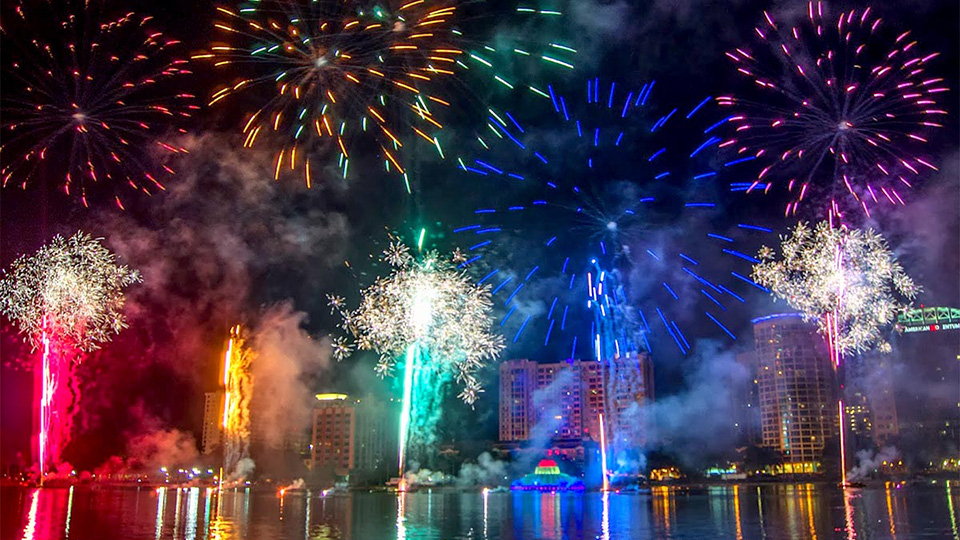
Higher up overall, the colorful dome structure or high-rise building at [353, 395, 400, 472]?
high-rise building at [353, 395, 400, 472]

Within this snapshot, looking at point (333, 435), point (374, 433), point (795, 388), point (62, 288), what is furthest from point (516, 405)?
point (62, 288)

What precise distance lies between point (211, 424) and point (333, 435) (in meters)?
18.3

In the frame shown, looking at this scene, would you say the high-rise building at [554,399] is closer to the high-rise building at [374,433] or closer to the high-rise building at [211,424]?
the high-rise building at [374,433]

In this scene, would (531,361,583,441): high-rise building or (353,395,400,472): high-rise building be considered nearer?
(353,395,400,472): high-rise building

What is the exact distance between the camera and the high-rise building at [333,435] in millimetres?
112938

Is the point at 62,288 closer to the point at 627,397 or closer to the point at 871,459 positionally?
the point at 627,397

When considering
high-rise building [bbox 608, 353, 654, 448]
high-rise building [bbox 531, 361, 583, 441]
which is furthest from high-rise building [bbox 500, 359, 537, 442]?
high-rise building [bbox 608, 353, 654, 448]

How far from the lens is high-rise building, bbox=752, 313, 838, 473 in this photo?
121438mm

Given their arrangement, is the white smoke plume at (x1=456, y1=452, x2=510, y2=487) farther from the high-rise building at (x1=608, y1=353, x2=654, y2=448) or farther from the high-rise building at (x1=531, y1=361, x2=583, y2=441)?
the high-rise building at (x1=608, y1=353, x2=654, y2=448)

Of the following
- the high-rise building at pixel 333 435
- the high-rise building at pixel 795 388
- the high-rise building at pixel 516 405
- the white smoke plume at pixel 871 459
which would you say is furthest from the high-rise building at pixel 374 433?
the white smoke plume at pixel 871 459

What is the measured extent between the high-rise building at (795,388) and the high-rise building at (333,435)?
2527 inches

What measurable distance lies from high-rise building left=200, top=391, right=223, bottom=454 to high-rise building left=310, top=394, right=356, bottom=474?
13.7 metres

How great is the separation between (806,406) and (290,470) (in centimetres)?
8125

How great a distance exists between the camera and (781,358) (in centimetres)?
12456
